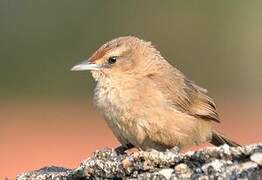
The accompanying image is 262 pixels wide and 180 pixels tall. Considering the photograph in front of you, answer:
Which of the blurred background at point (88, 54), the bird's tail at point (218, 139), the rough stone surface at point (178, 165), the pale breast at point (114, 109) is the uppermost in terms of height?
the blurred background at point (88, 54)

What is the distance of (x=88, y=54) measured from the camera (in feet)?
87.6

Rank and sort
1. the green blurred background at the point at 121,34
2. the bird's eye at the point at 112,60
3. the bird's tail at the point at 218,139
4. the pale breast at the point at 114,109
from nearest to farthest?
the pale breast at the point at 114,109 < the bird's eye at the point at 112,60 < the bird's tail at the point at 218,139 < the green blurred background at the point at 121,34

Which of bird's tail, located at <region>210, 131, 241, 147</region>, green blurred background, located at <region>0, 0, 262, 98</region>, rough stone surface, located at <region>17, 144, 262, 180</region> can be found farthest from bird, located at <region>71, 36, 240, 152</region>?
green blurred background, located at <region>0, 0, 262, 98</region>

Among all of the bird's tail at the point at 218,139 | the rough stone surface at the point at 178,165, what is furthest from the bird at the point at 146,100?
the rough stone surface at the point at 178,165

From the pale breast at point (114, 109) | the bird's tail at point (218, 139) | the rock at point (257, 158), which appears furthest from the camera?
the bird's tail at point (218, 139)

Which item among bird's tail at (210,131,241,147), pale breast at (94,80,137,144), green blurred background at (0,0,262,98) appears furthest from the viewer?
green blurred background at (0,0,262,98)

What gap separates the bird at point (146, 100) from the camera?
296 inches

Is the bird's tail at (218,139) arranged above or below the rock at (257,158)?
above

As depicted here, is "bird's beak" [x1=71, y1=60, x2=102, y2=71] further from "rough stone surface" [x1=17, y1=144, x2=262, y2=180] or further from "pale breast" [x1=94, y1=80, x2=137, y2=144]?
"rough stone surface" [x1=17, y1=144, x2=262, y2=180]

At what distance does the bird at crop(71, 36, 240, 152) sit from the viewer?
7.51 m

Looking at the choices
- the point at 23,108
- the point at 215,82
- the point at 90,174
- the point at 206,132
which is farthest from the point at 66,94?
the point at 90,174

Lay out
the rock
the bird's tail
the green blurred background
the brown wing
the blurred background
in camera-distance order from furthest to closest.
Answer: the green blurred background → the blurred background → the bird's tail → the brown wing → the rock

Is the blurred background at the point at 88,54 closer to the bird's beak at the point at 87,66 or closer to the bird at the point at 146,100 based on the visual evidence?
the bird at the point at 146,100

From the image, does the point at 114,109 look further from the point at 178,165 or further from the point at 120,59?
the point at 178,165
